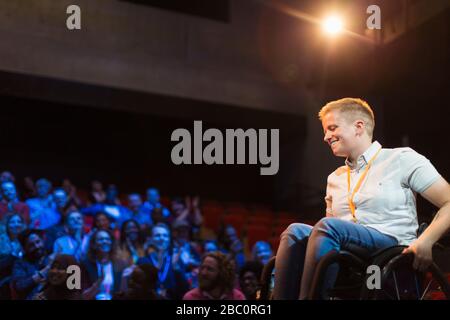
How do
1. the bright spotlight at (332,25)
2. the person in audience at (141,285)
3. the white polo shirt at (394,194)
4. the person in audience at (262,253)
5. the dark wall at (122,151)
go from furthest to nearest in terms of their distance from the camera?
the dark wall at (122,151) → the bright spotlight at (332,25) → the person in audience at (262,253) → the person in audience at (141,285) → the white polo shirt at (394,194)

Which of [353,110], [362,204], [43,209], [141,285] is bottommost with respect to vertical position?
[141,285]

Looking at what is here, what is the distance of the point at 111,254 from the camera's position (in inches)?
150

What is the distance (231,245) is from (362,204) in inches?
120

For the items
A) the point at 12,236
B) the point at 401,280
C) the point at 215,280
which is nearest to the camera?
the point at 401,280

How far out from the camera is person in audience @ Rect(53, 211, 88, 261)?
3693mm

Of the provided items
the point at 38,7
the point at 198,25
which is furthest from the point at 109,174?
the point at 38,7

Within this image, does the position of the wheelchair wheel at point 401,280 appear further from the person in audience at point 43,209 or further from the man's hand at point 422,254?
the person in audience at point 43,209

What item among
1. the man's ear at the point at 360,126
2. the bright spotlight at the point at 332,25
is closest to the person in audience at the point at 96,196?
the bright spotlight at the point at 332,25

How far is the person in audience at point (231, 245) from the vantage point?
14.9 ft

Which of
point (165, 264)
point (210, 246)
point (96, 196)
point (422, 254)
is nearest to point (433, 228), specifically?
point (422, 254)

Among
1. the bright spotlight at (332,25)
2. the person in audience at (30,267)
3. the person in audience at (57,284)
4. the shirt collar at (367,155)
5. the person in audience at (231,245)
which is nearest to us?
the shirt collar at (367,155)

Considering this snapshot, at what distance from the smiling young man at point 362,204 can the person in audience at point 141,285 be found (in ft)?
5.46

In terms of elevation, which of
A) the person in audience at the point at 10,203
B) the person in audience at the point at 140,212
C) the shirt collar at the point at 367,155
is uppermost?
the shirt collar at the point at 367,155

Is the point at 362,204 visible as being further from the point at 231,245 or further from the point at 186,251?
the point at 231,245
